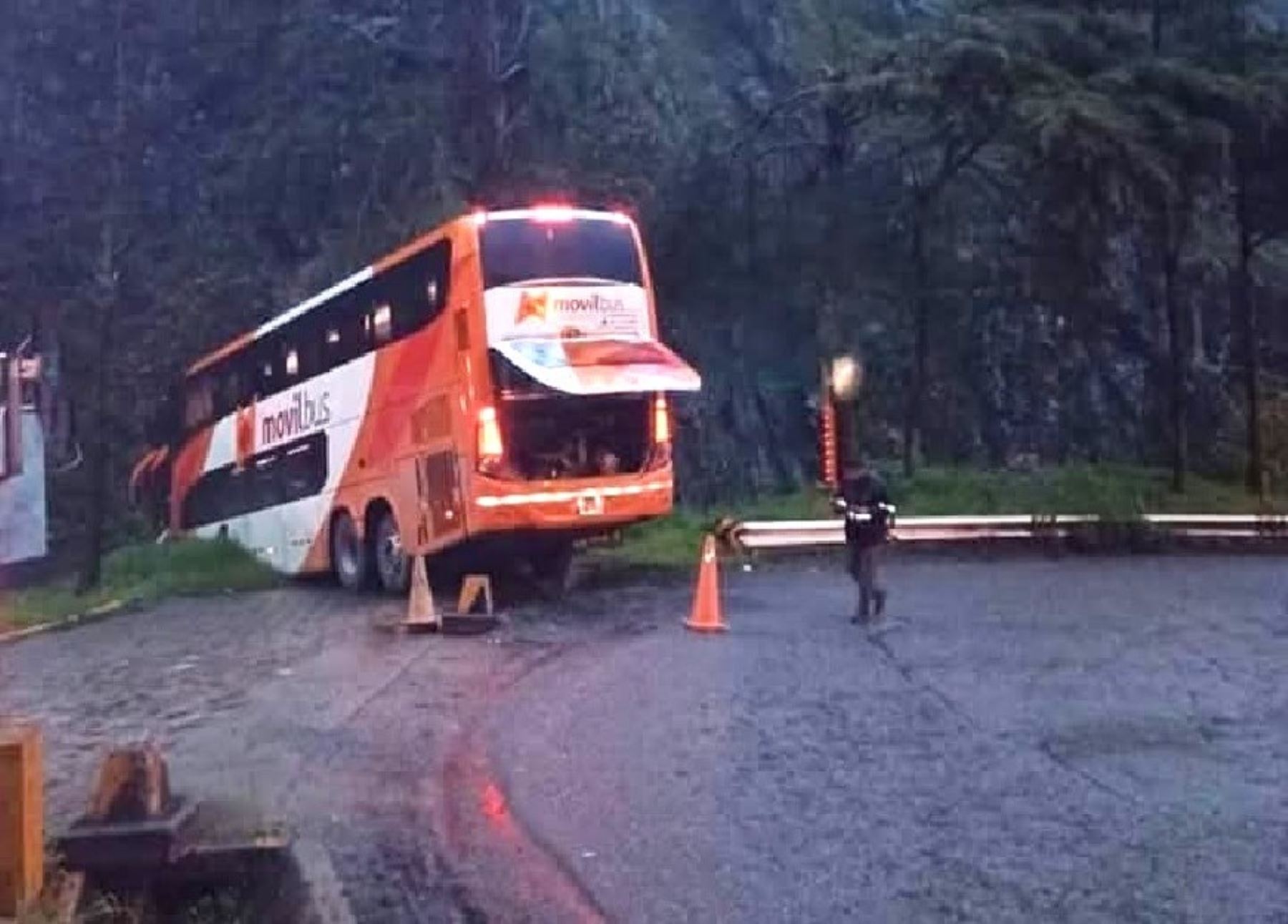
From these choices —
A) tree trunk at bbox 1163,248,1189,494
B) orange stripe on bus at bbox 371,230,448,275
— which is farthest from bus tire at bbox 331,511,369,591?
tree trunk at bbox 1163,248,1189,494

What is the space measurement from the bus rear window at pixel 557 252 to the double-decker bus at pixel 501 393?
0.02 m

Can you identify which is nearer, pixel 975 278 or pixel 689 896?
pixel 689 896

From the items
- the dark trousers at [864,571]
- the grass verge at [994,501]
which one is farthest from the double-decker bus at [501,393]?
the grass verge at [994,501]

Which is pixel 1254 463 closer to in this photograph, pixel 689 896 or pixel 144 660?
pixel 144 660

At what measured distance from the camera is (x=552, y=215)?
20547mm

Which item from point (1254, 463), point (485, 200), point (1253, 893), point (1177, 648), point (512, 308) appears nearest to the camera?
point (1253, 893)

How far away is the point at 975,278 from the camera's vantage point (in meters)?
36.2

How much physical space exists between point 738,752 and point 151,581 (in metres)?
16.4

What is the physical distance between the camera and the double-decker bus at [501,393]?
20000 mm

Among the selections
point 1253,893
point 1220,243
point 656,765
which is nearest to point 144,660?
point 656,765

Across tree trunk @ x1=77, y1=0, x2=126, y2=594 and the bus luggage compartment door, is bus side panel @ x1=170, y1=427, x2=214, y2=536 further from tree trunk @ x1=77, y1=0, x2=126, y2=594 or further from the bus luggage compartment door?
the bus luggage compartment door

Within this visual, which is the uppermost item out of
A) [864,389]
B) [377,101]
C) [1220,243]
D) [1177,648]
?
[377,101]

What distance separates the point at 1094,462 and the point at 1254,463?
376 centimetres

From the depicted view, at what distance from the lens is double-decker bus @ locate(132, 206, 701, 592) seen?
20.0 meters
